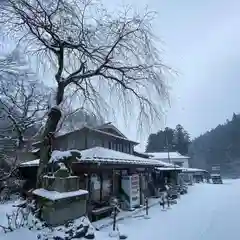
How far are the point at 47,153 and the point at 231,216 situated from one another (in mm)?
9169

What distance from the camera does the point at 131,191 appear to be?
14.7m

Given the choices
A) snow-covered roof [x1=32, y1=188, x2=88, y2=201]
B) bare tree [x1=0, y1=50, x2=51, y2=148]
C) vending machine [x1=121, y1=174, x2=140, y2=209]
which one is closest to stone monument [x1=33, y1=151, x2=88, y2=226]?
snow-covered roof [x1=32, y1=188, x2=88, y2=201]

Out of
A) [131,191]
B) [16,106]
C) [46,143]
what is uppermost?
[16,106]

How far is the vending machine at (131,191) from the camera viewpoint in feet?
47.8

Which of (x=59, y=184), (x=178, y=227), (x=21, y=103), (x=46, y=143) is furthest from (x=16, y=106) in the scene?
(x=178, y=227)

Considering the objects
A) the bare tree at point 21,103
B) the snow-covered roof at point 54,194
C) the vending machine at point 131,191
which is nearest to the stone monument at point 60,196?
the snow-covered roof at point 54,194

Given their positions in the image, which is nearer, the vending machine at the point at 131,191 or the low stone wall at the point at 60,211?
the low stone wall at the point at 60,211

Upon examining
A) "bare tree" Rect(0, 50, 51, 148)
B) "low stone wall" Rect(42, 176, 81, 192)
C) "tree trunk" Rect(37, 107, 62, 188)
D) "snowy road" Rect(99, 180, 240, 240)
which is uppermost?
"bare tree" Rect(0, 50, 51, 148)

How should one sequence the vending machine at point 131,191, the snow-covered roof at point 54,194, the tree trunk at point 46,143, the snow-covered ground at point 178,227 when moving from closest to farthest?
the snow-covered roof at point 54,194, the snow-covered ground at point 178,227, the tree trunk at point 46,143, the vending machine at point 131,191

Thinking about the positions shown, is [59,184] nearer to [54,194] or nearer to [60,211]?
[54,194]

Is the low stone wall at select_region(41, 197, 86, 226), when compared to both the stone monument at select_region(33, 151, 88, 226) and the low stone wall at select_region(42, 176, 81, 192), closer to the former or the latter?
the stone monument at select_region(33, 151, 88, 226)

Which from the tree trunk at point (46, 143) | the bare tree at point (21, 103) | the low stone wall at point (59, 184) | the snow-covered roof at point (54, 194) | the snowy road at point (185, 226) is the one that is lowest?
the snowy road at point (185, 226)

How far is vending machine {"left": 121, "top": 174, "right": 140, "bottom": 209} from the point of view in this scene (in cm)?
1455

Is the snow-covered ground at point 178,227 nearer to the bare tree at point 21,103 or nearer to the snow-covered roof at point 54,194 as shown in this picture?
the snow-covered roof at point 54,194
